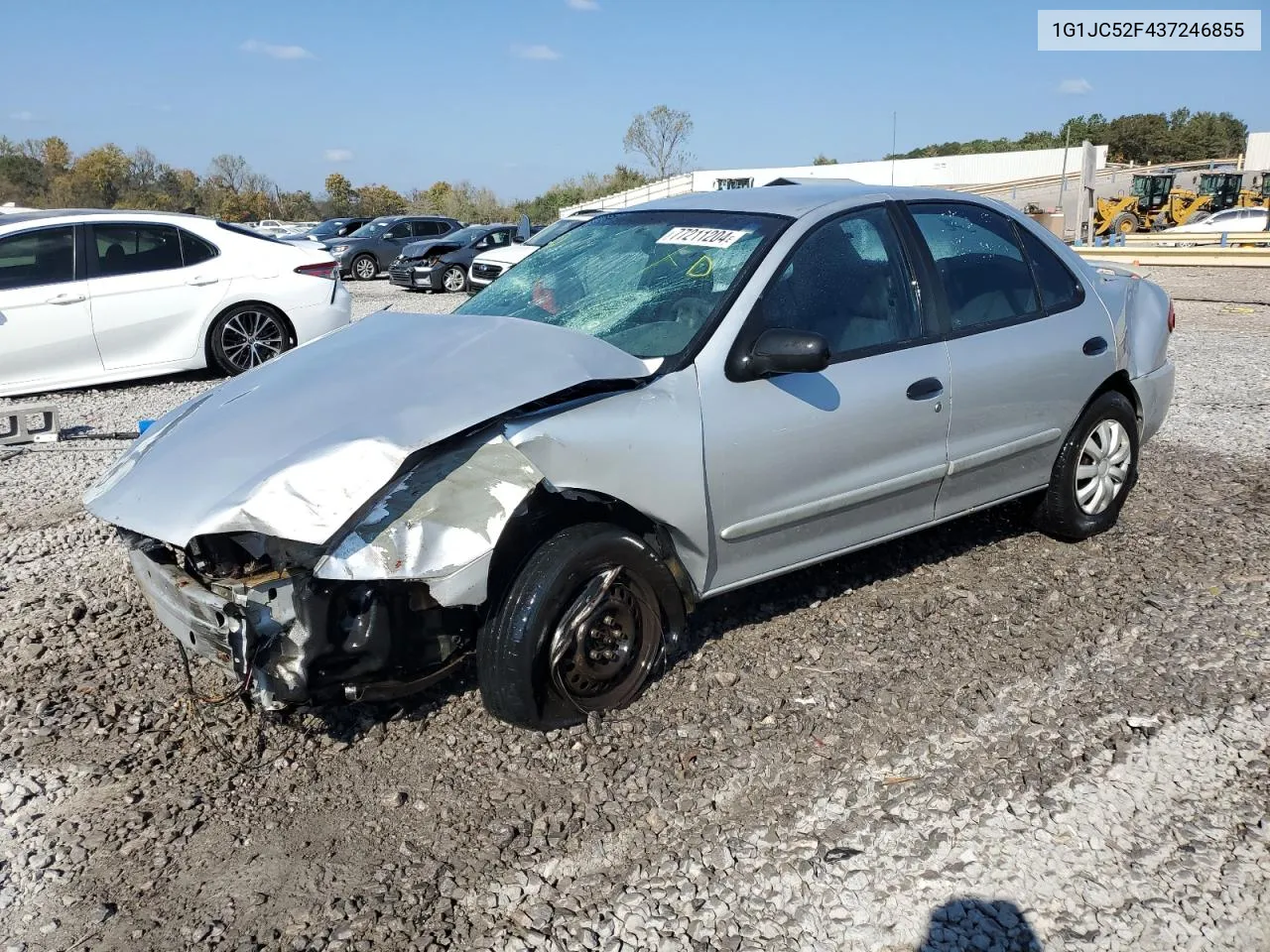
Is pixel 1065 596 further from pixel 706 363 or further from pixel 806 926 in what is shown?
pixel 806 926

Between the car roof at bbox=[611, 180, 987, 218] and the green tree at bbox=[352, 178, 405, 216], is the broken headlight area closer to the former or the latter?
the car roof at bbox=[611, 180, 987, 218]

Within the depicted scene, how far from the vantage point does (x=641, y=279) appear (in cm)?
392

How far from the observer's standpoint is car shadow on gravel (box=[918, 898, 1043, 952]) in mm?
2396

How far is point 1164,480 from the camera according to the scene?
19.2 feet

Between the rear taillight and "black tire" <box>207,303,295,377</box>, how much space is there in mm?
477

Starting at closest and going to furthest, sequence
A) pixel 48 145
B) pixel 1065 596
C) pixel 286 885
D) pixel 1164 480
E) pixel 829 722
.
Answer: pixel 286 885 < pixel 829 722 < pixel 1065 596 < pixel 1164 480 < pixel 48 145

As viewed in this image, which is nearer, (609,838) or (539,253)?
(609,838)

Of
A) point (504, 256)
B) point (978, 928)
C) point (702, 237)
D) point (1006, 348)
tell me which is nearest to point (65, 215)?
point (702, 237)

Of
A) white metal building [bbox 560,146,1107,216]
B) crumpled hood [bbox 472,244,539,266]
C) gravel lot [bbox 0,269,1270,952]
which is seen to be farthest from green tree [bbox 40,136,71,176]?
gravel lot [bbox 0,269,1270,952]

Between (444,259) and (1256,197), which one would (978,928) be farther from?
(1256,197)

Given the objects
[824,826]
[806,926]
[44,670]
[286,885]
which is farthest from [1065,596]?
[44,670]

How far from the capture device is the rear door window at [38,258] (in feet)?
26.9

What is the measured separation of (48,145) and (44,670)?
200ft

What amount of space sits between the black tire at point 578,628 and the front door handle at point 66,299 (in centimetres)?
685
